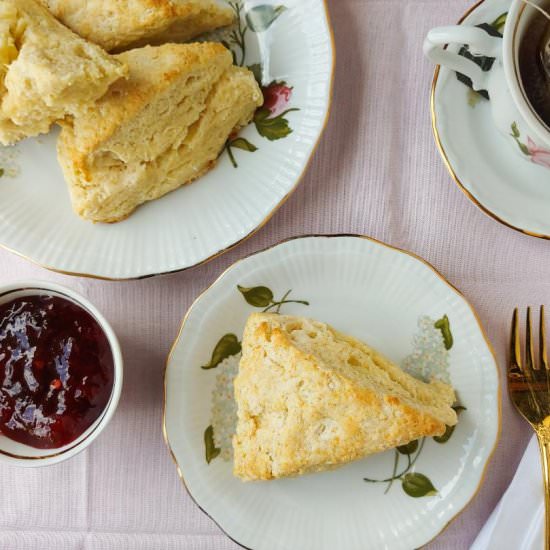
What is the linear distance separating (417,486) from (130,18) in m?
1.28

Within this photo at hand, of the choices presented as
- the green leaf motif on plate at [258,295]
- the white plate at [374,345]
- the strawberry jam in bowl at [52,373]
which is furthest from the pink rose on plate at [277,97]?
the strawberry jam in bowl at [52,373]

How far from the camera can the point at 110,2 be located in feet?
5.03

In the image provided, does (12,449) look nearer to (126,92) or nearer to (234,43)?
(126,92)

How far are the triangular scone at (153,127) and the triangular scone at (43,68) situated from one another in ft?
0.18

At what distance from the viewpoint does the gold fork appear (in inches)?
65.0

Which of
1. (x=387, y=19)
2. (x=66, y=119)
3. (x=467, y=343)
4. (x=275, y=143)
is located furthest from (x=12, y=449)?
(x=387, y=19)

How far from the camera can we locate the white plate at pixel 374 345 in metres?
1.63

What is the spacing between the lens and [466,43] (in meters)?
1.33

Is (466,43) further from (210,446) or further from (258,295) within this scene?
(210,446)

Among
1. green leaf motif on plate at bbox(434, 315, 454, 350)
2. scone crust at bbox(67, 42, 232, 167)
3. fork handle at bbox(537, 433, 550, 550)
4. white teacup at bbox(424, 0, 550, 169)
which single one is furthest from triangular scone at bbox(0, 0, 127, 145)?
fork handle at bbox(537, 433, 550, 550)

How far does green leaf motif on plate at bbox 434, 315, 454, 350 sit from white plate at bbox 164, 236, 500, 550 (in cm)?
1

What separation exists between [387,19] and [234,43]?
15.7 inches

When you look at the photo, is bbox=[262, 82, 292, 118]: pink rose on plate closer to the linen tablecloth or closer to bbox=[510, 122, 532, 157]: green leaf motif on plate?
the linen tablecloth

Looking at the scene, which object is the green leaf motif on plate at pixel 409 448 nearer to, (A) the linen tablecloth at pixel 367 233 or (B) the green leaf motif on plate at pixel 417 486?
(B) the green leaf motif on plate at pixel 417 486
